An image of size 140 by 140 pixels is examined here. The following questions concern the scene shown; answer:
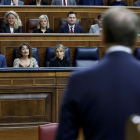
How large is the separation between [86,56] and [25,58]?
61 centimetres

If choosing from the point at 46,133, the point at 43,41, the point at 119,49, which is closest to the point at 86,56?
the point at 43,41

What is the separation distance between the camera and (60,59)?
9.33ft

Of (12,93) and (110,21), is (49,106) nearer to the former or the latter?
(12,93)

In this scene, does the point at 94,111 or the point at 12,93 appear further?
the point at 12,93

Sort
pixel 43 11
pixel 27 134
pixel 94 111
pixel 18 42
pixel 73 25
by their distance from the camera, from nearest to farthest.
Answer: pixel 94 111
pixel 27 134
pixel 18 42
pixel 73 25
pixel 43 11

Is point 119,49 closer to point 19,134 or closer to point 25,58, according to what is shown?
point 19,134

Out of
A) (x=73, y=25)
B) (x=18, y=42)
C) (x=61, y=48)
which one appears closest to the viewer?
(x=61, y=48)

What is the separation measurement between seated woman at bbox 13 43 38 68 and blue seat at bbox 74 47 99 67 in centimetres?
44

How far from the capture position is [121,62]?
58 centimetres

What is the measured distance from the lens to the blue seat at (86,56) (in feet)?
9.84

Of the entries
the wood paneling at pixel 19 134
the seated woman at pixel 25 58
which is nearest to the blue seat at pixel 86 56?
the seated woman at pixel 25 58

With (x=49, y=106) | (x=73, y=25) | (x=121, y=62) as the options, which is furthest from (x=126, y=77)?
(x=73, y=25)

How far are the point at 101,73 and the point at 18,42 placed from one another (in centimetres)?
257

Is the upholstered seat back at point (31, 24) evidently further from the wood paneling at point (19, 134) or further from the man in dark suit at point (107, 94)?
the man in dark suit at point (107, 94)
